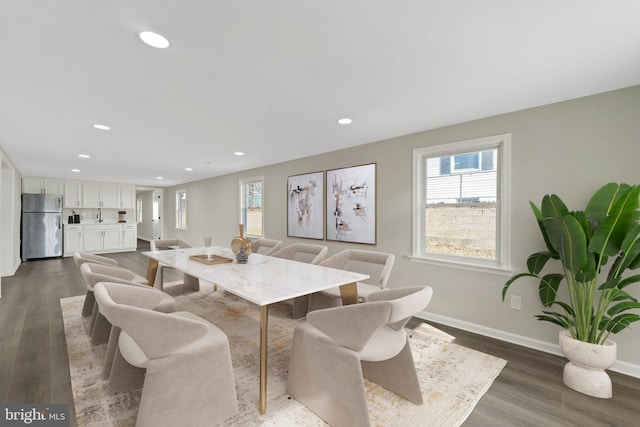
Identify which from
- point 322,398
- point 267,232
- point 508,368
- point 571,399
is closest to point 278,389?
point 322,398

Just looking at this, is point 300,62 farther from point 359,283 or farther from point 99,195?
point 99,195

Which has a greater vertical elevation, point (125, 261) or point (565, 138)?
point (565, 138)

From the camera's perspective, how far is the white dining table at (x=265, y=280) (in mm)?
1687

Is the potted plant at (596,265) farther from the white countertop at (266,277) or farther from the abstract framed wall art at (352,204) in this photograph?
the abstract framed wall art at (352,204)

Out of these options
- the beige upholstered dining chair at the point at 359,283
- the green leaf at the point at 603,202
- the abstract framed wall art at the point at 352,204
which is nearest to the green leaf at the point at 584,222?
the green leaf at the point at 603,202

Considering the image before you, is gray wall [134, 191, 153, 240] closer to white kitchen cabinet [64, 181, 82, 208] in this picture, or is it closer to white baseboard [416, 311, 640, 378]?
white kitchen cabinet [64, 181, 82, 208]

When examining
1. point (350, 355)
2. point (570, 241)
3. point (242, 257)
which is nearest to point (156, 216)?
point (242, 257)

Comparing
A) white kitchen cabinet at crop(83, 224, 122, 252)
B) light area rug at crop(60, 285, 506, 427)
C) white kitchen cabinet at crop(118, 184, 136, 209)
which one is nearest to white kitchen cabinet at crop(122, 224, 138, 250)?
white kitchen cabinet at crop(83, 224, 122, 252)

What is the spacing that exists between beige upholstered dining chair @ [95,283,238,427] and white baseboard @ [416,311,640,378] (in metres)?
2.43

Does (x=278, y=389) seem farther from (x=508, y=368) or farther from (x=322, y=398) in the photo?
(x=508, y=368)

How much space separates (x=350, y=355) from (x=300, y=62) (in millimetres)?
1865

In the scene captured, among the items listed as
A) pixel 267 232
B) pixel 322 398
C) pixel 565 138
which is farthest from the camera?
pixel 267 232

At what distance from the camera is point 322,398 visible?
5.43 ft

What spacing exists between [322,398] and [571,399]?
1.75 meters
